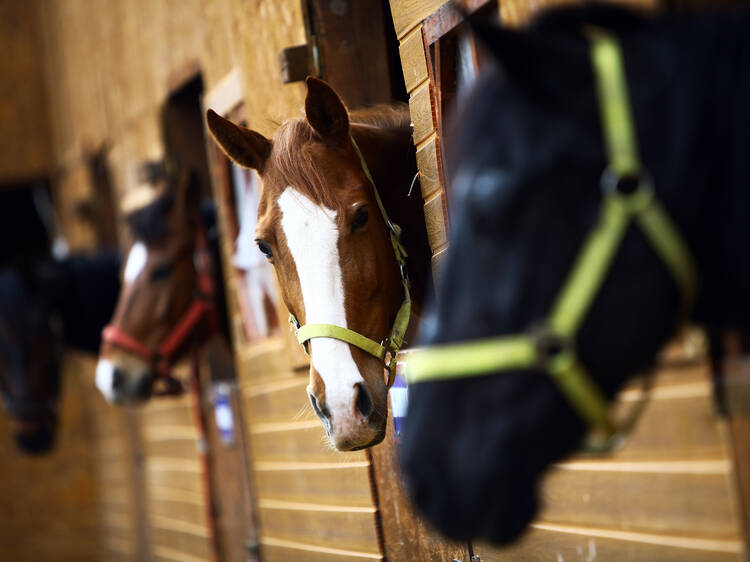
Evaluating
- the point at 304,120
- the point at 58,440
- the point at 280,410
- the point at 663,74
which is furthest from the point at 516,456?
the point at 58,440

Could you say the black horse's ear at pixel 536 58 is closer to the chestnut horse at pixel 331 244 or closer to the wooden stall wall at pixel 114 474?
the chestnut horse at pixel 331 244

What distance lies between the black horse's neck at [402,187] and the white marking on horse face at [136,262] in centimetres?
216

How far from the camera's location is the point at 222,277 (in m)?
5.20

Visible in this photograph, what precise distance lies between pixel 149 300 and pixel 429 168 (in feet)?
7.58

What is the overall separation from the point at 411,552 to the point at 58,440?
6.25 metres

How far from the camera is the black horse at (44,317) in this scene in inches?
239

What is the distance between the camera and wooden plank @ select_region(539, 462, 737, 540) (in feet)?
6.40

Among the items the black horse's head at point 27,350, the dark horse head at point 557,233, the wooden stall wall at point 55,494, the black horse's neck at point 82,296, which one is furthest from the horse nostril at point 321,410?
the wooden stall wall at point 55,494

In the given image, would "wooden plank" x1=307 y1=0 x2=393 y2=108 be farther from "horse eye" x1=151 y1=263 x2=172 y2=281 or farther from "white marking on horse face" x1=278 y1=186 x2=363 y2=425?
"horse eye" x1=151 y1=263 x2=172 y2=281

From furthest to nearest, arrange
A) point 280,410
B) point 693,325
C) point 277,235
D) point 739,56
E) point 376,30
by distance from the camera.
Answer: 1. point 280,410
2. point 376,30
3. point 277,235
4. point 693,325
5. point 739,56

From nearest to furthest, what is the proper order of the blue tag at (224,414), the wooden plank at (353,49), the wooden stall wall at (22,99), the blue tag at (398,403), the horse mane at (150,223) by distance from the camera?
the blue tag at (398,403) < the wooden plank at (353,49) < the horse mane at (150,223) < the blue tag at (224,414) < the wooden stall wall at (22,99)

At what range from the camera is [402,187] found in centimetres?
307

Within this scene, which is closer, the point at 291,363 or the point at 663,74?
the point at 663,74

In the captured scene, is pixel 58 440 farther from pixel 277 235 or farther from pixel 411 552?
pixel 277 235
